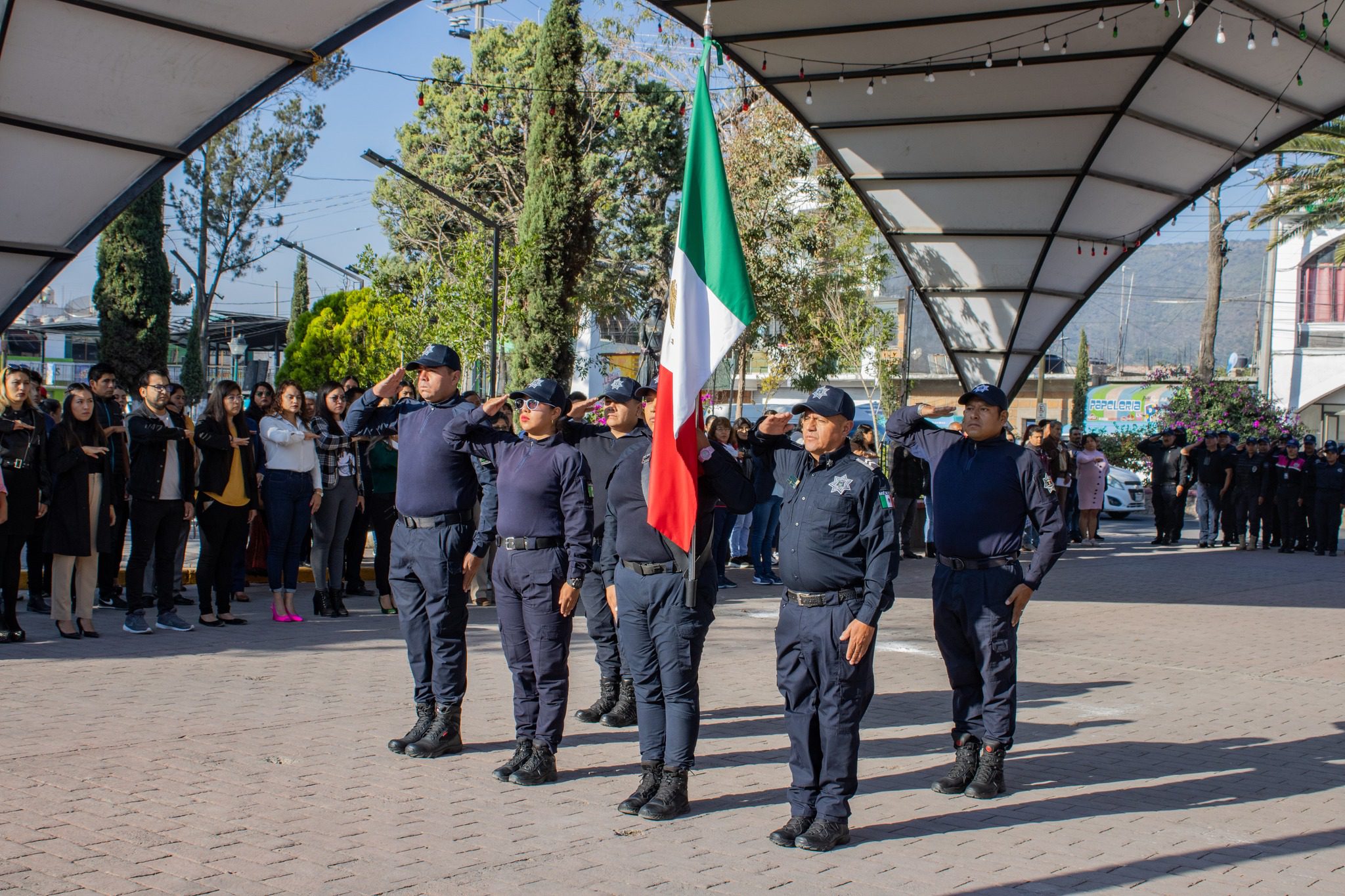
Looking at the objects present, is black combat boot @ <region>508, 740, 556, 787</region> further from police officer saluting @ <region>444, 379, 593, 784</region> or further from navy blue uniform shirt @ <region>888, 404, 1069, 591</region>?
navy blue uniform shirt @ <region>888, 404, 1069, 591</region>

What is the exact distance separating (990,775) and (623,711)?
2.27 metres

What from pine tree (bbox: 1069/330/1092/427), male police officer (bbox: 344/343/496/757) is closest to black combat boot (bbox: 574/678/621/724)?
male police officer (bbox: 344/343/496/757)

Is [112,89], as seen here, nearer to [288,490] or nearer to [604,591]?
[288,490]

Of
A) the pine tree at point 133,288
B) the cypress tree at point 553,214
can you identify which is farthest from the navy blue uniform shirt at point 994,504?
the pine tree at point 133,288

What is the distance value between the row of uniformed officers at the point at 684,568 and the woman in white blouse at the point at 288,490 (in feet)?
11.8

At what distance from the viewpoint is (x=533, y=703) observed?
20.2ft

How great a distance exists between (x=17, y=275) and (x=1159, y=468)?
18.3 meters

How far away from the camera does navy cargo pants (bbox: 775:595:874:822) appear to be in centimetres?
521

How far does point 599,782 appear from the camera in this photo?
6.08m

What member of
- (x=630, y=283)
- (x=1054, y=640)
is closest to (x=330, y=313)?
(x=630, y=283)

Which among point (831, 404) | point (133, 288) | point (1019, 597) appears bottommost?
point (1019, 597)

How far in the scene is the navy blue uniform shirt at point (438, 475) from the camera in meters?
6.57

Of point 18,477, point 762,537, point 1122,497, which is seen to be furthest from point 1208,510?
point 18,477

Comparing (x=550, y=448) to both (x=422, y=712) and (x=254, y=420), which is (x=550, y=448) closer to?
(x=422, y=712)
